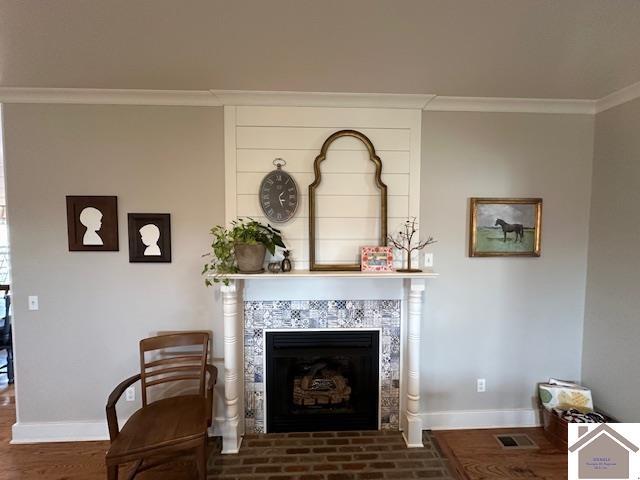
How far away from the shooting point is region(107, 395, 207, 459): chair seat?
169 cm

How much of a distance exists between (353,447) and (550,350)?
1713 millimetres

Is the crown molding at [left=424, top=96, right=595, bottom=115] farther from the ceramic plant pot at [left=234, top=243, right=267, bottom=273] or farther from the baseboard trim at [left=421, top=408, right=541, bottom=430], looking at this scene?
the baseboard trim at [left=421, top=408, right=541, bottom=430]

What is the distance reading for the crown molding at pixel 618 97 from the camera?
2.08 meters

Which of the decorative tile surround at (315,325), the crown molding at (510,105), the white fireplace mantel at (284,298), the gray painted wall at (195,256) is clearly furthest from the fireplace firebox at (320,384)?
the crown molding at (510,105)

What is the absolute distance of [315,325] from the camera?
7.81 feet

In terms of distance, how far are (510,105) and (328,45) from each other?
155 centimetres

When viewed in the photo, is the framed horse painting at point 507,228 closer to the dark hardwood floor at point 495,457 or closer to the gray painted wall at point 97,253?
the dark hardwood floor at point 495,457

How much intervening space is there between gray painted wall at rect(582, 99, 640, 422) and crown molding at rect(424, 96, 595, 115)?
188 mm

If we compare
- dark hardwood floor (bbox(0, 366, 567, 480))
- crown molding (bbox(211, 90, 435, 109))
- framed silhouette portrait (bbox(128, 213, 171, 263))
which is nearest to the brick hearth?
dark hardwood floor (bbox(0, 366, 567, 480))

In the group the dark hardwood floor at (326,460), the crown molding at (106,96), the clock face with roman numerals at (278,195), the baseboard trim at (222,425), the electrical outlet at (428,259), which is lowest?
the dark hardwood floor at (326,460)

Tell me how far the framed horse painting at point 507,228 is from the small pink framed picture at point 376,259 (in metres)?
0.69

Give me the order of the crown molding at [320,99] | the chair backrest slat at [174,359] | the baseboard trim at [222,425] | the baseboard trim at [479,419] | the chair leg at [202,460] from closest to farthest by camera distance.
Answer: the chair leg at [202,460] < the chair backrest slat at [174,359] < the crown molding at [320,99] < the baseboard trim at [222,425] < the baseboard trim at [479,419]

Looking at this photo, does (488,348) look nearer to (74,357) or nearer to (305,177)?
(305,177)

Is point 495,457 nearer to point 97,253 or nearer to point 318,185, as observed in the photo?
point 318,185
